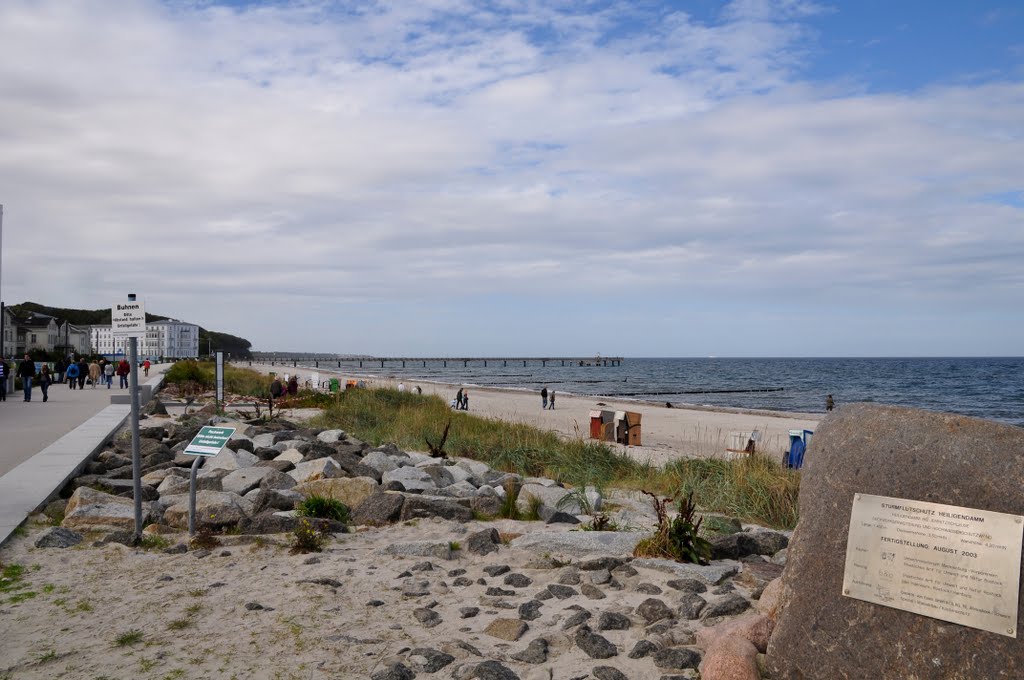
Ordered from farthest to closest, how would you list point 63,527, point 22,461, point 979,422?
1. point 22,461
2. point 63,527
3. point 979,422

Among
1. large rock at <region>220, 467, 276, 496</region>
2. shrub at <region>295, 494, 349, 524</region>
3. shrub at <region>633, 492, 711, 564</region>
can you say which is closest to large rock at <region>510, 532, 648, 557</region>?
shrub at <region>633, 492, 711, 564</region>

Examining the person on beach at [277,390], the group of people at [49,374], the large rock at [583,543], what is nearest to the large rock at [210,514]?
the large rock at [583,543]

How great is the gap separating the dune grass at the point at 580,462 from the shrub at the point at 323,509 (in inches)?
147

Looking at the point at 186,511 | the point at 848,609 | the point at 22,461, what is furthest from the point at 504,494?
the point at 22,461

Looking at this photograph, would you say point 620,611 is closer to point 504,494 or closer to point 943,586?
point 943,586

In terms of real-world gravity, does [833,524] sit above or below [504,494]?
above

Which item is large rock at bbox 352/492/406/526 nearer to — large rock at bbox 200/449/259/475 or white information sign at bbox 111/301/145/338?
white information sign at bbox 111/301/145/338

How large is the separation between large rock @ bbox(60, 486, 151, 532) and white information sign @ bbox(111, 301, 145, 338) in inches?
71.0

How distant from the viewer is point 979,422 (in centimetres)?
380

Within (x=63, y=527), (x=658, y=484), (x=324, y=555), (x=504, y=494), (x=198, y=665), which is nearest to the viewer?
(x=198, y=665)

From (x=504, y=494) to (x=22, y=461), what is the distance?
7656mm

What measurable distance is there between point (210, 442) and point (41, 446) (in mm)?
8228

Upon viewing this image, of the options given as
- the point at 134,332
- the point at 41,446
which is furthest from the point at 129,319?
the point at 41,446

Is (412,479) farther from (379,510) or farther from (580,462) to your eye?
(580,462)
